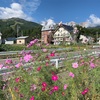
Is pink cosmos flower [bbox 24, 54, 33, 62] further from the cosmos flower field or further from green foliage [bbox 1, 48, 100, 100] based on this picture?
green foliage [bbox 1, 48, 100, 100]

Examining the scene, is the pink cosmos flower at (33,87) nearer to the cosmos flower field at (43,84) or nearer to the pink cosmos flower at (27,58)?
the cosmos flower field at (43,84)

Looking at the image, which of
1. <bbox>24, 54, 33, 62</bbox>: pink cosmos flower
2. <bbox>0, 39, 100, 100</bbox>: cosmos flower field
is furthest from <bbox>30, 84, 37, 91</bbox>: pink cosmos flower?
<bbox>24, 54, 33, 62</bbox>: pink cosmos flower

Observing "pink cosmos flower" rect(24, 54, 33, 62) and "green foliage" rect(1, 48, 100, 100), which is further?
"pink cosmos flower" rect(24, 54, 33, 62)

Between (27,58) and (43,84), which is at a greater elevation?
(27,58)

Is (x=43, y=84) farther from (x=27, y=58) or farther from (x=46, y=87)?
(x=27, y=58)

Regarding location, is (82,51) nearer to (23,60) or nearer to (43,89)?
(23,60)

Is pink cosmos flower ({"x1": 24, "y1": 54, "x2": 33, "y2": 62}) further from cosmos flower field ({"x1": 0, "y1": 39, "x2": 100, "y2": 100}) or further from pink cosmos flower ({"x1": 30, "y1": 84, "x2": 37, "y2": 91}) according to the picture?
pink cosmos flower ({"x1": 30, "y1": 84, "x2": 37, "y2": 91})

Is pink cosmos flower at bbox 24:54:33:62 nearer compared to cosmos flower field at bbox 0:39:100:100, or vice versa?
cosmos flower field at bbox 0:39:100:100

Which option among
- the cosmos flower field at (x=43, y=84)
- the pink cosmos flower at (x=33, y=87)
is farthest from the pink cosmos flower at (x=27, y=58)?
the pink cosmos flower at (x=33, y=87)

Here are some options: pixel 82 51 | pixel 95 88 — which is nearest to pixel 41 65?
pixel 95 88

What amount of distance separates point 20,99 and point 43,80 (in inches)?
18.1

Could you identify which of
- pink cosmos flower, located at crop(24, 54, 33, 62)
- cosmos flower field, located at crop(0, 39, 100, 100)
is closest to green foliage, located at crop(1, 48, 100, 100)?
cosmos flower field, located at crop(0, 39, 100, 100)

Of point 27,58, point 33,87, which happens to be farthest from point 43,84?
point 27,58

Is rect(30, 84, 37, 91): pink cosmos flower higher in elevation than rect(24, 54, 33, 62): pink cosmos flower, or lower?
lower
